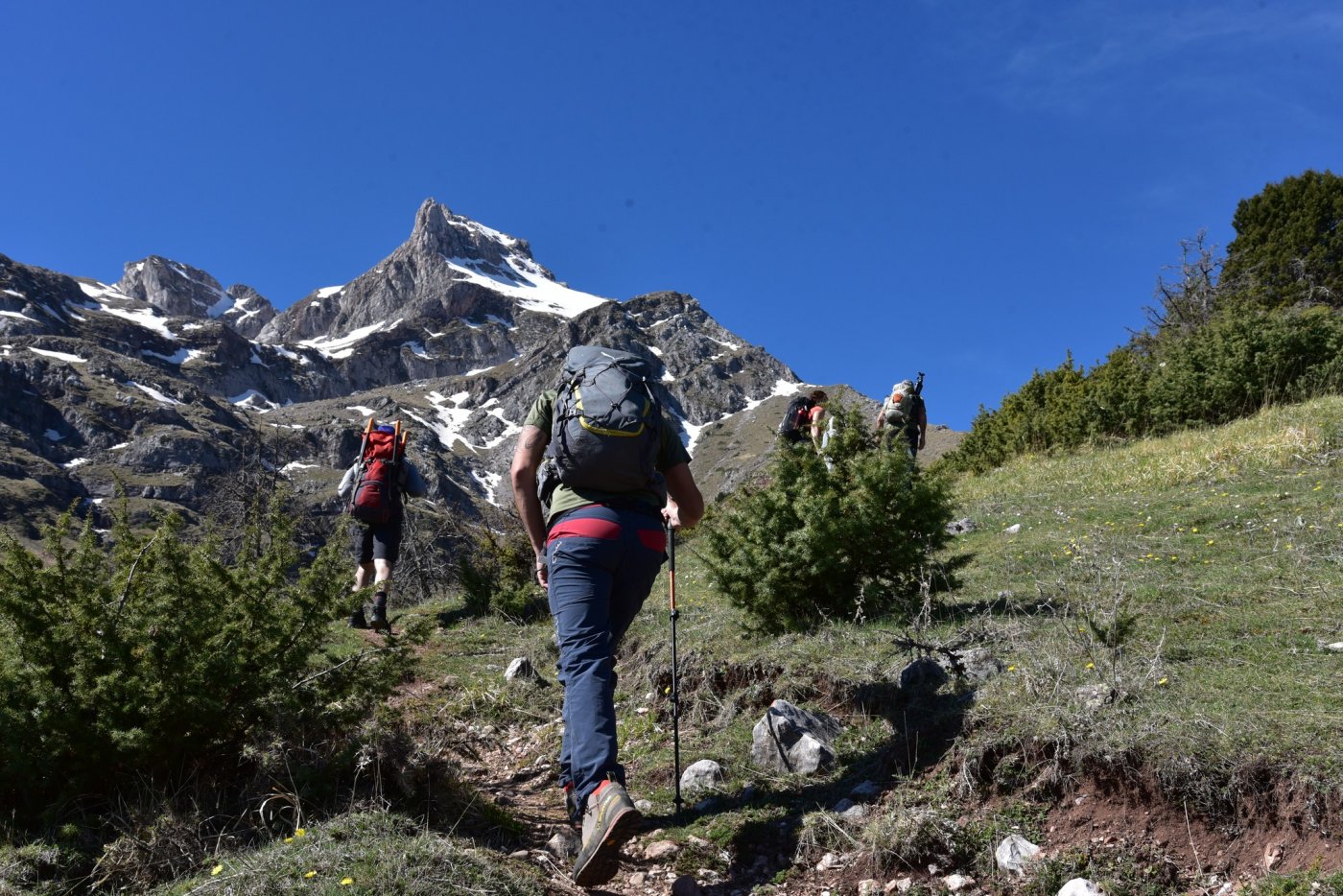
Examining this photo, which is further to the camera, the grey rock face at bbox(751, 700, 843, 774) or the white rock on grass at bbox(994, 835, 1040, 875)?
the grey rock face at bbox(751, 700, 843, 774)

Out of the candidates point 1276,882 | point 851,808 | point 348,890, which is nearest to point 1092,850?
point 1276,882

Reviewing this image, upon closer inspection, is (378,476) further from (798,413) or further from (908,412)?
(908,412)

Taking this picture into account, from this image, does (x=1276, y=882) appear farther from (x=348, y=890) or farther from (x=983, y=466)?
(x=983, y=466)

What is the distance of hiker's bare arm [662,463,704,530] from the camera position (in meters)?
4.30

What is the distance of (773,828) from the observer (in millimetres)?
3963

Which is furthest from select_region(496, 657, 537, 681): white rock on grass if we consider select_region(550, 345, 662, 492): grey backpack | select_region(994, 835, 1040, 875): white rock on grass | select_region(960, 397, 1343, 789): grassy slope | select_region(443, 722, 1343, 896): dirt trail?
select_region(994, 835, 1040, 875): white rock on grass

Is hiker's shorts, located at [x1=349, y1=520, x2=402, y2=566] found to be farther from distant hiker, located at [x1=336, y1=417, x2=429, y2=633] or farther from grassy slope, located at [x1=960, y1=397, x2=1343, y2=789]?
grassy slope, located at [x1=960, y1=397, x2=1343, y2=789]

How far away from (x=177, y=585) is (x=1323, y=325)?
61.2 feet

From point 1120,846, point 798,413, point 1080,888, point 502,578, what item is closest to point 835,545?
point 1120,846

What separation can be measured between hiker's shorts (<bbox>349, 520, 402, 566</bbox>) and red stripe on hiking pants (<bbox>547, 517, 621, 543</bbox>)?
5.21 meters

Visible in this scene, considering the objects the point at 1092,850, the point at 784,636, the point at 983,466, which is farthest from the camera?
the point at 983,466

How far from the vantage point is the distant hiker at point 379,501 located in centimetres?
826

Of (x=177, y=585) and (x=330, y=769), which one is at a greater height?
(x=177, y=585)

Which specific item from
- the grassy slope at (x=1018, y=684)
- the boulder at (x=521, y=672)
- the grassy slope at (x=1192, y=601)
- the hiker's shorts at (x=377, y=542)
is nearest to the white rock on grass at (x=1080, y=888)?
the grassy slope at (x=1018, y=684)
